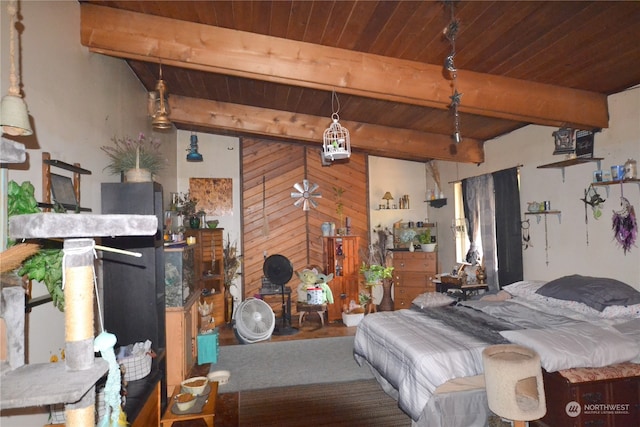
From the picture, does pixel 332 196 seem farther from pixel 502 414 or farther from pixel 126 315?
pixel 502 414

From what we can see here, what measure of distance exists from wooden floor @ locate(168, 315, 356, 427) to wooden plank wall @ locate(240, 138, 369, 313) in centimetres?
87

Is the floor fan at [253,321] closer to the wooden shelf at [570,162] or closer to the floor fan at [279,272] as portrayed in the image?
the floor fan at [279,272]

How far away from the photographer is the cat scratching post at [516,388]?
216cm

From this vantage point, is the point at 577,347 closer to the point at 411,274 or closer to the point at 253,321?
the point at 253,321

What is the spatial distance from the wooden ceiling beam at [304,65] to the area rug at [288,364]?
2850mm

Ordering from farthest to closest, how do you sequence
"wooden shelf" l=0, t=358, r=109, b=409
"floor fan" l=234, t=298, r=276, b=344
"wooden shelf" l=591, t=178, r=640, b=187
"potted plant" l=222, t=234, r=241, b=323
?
"potted plant" l=222, t=234, r=241, b=323
"floor fan" l=234, t=298, r=276, b=344
"wooden shelf" l=591, t=178, r=640, b=187
"wooden shelf" l=0, t=358, r=109, b=409

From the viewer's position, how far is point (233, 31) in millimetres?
2982

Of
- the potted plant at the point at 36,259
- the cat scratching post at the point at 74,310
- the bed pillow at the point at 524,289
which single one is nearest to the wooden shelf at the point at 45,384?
the cat scratching post at the point at 74,310

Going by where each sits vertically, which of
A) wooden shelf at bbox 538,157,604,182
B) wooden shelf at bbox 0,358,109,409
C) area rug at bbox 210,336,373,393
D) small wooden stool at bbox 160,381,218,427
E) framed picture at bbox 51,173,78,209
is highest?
wooden shelf at bbox 538,157,604,182

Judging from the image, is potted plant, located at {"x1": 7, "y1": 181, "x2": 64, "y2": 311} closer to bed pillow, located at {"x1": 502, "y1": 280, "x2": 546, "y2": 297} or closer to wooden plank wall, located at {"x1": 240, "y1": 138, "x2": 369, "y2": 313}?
bed pillow, located at {"x1": 502, "y1": 280, "x2": 546, "y2": 297}

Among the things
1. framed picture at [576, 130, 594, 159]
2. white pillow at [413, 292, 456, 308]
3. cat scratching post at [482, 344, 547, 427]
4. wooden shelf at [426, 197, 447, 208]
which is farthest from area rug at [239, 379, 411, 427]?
wooden shelf at [426, 197, 447, 208]

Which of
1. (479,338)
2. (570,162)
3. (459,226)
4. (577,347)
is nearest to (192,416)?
(479,338)

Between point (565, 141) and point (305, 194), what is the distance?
13.0 ft

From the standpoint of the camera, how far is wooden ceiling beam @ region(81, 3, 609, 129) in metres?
2.93
